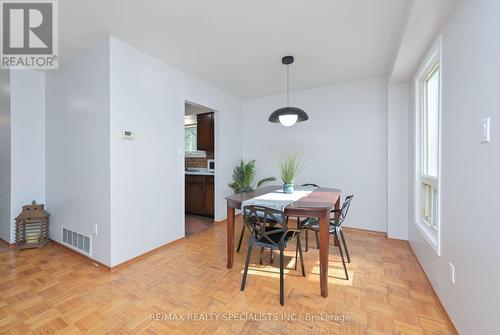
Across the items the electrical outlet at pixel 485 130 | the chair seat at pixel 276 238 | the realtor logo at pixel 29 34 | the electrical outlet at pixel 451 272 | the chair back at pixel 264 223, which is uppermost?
the realtor logo at pixel 29 34

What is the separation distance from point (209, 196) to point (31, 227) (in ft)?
8.57

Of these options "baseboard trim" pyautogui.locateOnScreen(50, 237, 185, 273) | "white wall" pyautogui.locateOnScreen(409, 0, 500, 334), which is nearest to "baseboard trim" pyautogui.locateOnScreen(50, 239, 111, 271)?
"baseboard trim" pyautogui.locateOnScreen(50, 237, 185, 273)

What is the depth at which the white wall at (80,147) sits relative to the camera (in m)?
2.34

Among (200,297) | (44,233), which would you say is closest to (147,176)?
(200,297)

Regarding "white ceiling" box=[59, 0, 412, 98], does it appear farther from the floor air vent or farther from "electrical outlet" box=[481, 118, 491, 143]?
the floor air vent

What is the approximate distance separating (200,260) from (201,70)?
2614 millimetres

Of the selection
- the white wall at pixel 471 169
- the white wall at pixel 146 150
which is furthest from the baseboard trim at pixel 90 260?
the white wall at pixel 471 169

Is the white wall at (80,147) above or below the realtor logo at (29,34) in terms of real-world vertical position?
below

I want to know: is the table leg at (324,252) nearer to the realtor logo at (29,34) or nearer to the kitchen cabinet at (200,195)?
the kitchen cabinet at (200,195)

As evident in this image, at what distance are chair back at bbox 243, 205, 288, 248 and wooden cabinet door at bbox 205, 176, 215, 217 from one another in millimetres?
2425

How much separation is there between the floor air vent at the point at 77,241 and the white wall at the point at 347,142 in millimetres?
3095

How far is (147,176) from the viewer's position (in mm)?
2709

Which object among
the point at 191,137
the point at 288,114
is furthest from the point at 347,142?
the point at 191,137

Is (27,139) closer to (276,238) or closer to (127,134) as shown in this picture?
(127,134)
